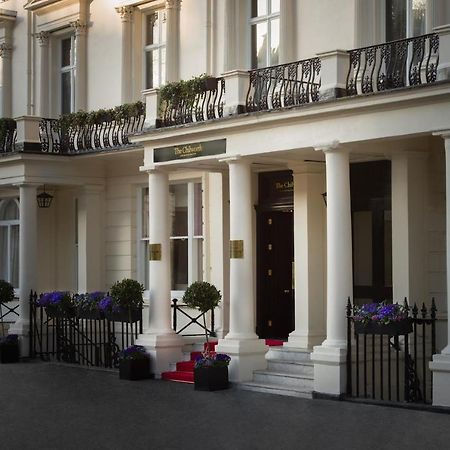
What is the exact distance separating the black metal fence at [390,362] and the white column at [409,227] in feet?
1.73

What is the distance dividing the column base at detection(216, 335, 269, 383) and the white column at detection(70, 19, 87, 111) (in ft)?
27.1

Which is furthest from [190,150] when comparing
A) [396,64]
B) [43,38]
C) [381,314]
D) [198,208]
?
[43,38]

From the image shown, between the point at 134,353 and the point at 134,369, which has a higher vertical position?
the point at 134,353

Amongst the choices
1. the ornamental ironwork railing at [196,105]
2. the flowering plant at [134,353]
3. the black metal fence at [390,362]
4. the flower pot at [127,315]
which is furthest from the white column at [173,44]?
the black metal fence at [390,362]

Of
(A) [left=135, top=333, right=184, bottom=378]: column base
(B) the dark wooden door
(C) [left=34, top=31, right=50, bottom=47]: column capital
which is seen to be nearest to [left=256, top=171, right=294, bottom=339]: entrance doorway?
(B) the dark wooden door

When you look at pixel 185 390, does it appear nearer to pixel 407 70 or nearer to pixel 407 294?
pixel 407 294

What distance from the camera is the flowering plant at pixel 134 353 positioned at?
18125 mm

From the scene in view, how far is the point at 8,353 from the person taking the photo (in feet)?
69.5

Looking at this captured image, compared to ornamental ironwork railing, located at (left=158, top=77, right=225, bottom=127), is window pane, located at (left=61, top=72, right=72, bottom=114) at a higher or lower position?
higher

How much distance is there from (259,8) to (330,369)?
7.57 m

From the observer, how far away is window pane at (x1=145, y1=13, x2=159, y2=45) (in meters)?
22.0

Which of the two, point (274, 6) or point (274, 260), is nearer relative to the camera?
point (274, 6)

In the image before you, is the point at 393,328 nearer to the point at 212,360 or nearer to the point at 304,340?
the point at 212,360

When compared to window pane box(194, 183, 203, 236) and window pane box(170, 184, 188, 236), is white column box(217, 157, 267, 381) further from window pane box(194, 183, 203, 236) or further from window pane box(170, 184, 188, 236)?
window pane box(170, 184, 188, 236)
